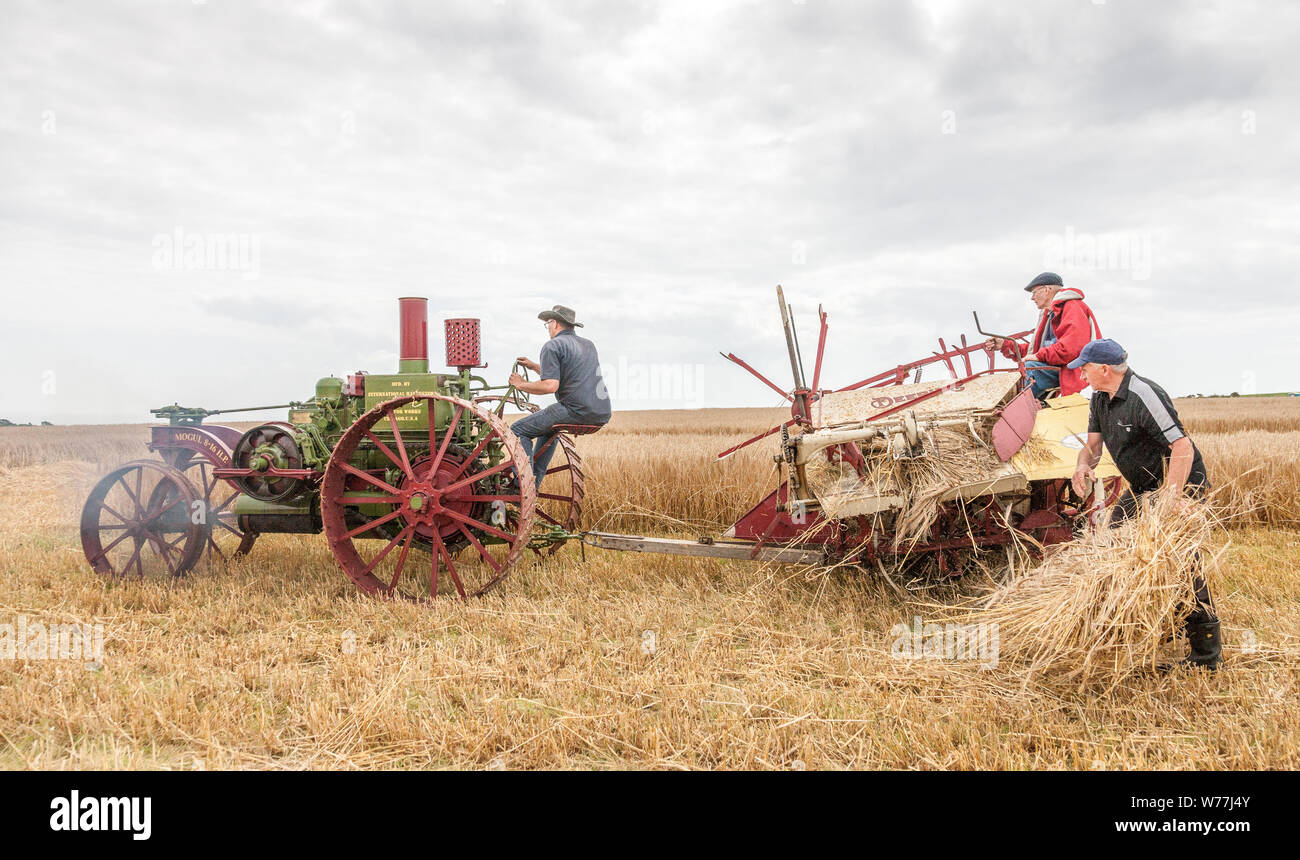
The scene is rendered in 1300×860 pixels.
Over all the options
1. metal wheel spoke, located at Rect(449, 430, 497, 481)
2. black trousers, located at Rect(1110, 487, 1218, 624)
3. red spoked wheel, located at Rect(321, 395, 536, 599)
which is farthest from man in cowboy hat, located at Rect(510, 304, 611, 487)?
black trousers, located at Rect(1110, 487, 1218, 624)

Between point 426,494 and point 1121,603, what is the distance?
161 inches

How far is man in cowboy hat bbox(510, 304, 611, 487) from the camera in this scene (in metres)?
5.84

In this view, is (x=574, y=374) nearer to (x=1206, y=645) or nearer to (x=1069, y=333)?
(x=1069, y=333)

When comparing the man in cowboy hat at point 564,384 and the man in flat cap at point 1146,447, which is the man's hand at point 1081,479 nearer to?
the man in flat cap at point 1146,447

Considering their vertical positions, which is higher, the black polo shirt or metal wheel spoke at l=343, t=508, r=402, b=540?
the black polo shirt

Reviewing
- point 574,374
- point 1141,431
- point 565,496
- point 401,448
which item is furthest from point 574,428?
point 1141,431

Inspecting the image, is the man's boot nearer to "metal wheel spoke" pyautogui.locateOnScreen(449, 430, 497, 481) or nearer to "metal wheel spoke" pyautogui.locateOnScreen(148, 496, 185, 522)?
"metal wheel spoke" pyautogui.locateOnScreen(449, 430, 497, 481)

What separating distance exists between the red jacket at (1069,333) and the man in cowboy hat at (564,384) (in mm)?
3290

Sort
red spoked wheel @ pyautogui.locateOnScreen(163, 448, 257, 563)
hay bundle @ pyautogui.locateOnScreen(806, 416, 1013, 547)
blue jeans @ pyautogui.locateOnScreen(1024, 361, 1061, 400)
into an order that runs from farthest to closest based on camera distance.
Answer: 1. red spoked wheel @ pyautogui.locateOnScreen(163, 448, 257, 563)
2. blue jeans @ pyautogui.locateOnScreen(1024, 361, 1061, 400)
3. hay bundle @ pyautogui.locateOnScreen(806, 416, 1013, 547)

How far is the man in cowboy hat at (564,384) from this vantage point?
584cm

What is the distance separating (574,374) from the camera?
592cm

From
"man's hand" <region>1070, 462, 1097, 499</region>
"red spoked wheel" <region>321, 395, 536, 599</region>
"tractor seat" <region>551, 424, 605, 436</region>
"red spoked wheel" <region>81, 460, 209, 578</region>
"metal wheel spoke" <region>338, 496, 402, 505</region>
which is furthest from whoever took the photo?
"tractor seat" <region>551, 424, 605, 436</region>

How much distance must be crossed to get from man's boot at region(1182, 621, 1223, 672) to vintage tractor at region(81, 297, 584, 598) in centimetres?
377

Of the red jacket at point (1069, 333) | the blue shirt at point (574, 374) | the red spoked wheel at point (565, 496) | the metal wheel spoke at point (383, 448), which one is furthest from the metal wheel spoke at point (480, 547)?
the red jacket at point (1069, 333)
